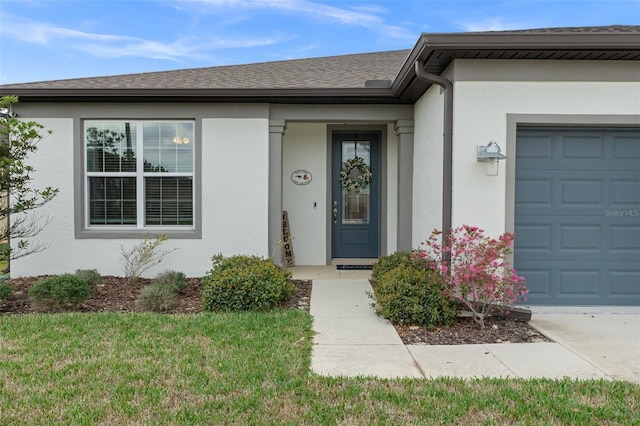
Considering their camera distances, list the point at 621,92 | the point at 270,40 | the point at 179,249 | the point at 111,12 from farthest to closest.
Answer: the point at 270,40 < the point at 111,12 < the point at 179,249 < the point at 621,92

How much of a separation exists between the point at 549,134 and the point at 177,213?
5.84 m

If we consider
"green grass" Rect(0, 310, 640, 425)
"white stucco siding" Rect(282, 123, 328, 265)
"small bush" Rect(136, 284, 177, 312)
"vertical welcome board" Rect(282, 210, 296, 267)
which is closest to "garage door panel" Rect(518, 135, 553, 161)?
"green grass" Rect(0, 310, 640, 425)

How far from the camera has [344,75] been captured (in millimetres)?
8562

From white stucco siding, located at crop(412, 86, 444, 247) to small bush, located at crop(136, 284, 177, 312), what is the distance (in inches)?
145

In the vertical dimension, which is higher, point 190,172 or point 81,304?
point 190,172

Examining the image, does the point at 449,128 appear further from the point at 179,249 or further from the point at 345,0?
the point at 345,0

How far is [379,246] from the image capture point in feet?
28.9

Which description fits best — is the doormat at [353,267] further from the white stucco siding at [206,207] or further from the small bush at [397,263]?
the white stucco siding at [206,207]

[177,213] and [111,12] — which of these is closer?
[177,213]

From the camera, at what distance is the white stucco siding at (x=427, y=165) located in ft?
19.4

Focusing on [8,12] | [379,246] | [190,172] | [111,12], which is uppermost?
[111,12]

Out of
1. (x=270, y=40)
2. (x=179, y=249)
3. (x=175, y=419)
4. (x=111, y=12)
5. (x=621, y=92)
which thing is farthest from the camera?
(x=270, y=40)

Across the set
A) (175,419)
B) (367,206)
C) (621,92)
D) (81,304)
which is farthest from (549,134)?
(81,304)

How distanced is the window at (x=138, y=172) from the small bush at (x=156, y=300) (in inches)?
83.0
